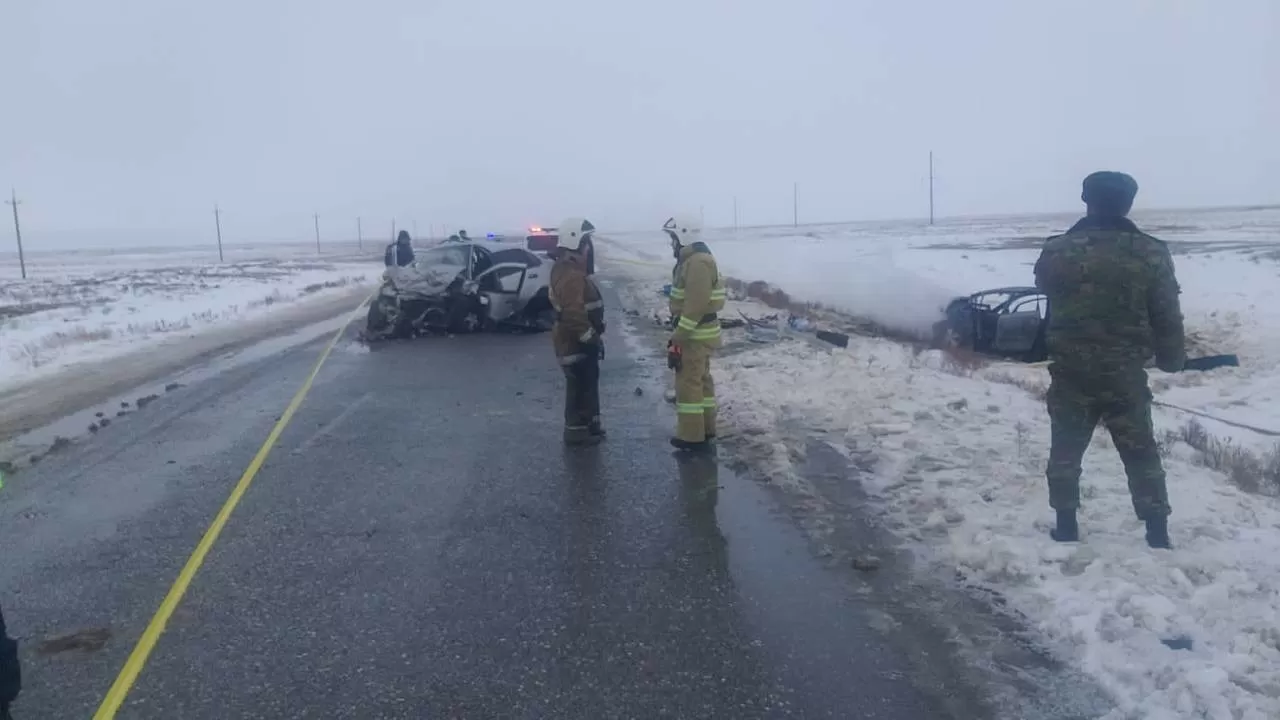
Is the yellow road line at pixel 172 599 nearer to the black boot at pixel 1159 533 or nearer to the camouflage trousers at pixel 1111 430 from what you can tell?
the camouflage trousers at pixel 1111 430

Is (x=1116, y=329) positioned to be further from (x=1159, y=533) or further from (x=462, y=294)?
(x=462, y=294)

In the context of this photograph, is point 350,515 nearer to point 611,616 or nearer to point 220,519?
point 220,519

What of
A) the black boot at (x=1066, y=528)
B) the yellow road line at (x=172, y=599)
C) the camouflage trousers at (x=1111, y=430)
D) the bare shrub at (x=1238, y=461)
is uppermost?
the camouflage trousers at (x=1111, y=430)

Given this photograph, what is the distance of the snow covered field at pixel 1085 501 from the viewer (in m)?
4.27

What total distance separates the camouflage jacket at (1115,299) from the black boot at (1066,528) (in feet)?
2.72

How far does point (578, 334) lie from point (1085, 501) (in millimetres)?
4529

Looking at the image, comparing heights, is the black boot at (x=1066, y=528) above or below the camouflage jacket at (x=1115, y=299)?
below

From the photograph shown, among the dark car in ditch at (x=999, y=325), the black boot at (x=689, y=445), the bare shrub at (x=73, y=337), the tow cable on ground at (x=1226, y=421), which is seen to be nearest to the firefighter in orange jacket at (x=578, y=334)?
the black boot at (x=689, y=445)

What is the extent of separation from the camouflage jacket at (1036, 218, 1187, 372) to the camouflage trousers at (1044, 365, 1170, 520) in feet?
0.31

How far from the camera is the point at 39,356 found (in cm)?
1784

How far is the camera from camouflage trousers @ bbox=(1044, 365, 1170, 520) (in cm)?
547

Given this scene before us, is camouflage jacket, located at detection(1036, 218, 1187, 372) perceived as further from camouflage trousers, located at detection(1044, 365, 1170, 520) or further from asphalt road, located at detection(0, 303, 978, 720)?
asphalt road, located at detection(0, 303, 978, 720)

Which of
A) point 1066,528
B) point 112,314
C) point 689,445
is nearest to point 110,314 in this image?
point 112,314

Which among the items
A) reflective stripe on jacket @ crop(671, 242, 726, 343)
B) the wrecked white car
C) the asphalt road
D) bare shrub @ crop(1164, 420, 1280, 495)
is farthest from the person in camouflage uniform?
the wrecked white car
